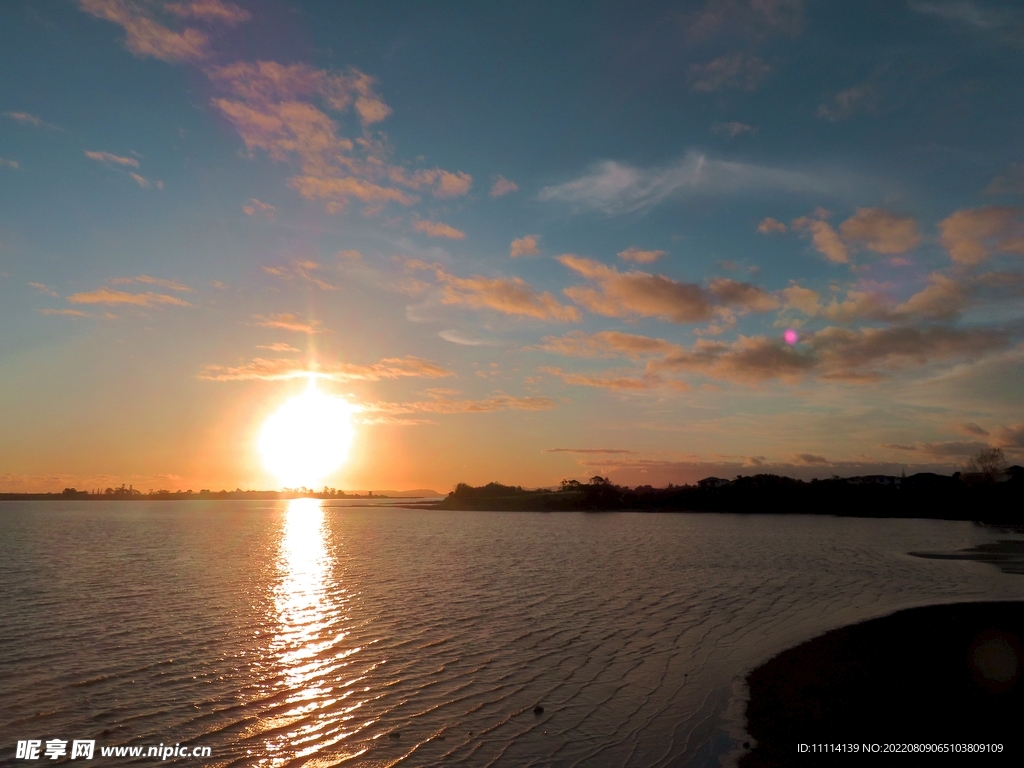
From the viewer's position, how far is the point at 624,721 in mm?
16891

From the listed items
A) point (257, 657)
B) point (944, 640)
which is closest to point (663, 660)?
point (944, 640)

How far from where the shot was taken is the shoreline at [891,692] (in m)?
14.6

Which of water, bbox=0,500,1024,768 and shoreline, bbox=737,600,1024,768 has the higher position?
shoreline, bbox=737,600,1024,768

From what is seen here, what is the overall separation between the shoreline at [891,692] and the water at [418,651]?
3.68 ft

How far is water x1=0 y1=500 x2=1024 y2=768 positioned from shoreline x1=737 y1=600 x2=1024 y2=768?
1.12 m

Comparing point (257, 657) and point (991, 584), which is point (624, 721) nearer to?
point (257, 657)

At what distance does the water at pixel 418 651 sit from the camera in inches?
615

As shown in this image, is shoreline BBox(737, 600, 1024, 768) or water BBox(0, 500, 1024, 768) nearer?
shoreline BBox(737, 600, 1024, 768)

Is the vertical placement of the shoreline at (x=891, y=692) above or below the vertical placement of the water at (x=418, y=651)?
above

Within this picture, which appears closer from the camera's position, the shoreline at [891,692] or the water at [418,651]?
the shoreline at [891,692]

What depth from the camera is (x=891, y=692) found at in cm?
1808

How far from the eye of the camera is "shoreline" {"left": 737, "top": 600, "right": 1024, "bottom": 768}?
14648mm

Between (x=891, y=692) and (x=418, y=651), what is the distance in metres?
15.9

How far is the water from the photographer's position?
1562cm
